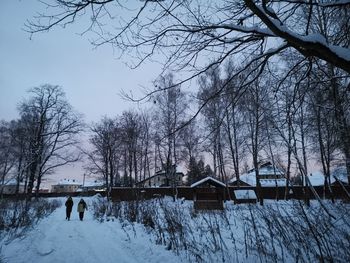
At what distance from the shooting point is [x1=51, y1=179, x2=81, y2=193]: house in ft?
383

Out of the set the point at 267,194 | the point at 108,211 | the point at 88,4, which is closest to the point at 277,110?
the point at 88,4

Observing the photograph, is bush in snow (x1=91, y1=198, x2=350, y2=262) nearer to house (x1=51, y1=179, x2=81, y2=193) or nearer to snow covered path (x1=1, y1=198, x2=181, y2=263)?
snow covered path (x1=1, y1=198, x2=181, y2=263)

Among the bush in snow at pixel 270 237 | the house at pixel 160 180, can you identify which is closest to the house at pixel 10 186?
the bush in snow at pixel 270 237

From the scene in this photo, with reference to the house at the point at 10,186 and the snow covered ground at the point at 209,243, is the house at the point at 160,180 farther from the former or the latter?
the snow covered ground at the point at 209,243

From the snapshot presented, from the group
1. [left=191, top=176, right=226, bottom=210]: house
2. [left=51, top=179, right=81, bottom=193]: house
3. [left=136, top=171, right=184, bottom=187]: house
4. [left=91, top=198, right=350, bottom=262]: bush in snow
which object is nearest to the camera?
[left=91, top=198, right=350, bottom=262]: bush in snow

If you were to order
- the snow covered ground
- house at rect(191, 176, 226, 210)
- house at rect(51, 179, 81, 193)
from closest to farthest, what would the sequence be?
the snow covered ground < house at rect(191, 176, 226, 210) < house at rect(51, 179, 81, 193)

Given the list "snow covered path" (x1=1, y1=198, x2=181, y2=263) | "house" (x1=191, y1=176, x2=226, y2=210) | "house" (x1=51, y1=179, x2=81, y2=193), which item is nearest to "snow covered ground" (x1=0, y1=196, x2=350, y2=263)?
"snow covered path" (x1=1, y1=198, x2=181, y2=263)

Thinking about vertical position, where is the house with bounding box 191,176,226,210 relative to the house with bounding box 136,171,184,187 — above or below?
below

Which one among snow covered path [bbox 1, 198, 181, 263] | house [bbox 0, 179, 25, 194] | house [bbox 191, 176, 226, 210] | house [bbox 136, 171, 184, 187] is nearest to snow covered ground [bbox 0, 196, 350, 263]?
snow covered path [bbox 1, 198, 181, 263]

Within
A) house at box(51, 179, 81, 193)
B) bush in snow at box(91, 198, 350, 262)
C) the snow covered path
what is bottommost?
the snow covered path

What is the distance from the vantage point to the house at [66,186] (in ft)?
383

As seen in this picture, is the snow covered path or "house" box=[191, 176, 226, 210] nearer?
the snow covered path

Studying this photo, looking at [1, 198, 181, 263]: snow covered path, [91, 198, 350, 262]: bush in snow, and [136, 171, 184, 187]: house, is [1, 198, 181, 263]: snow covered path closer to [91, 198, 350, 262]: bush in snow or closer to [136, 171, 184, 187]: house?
[91, 198, 350, 262]: bush in snow

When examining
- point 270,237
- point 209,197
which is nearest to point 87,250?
point 270,237
